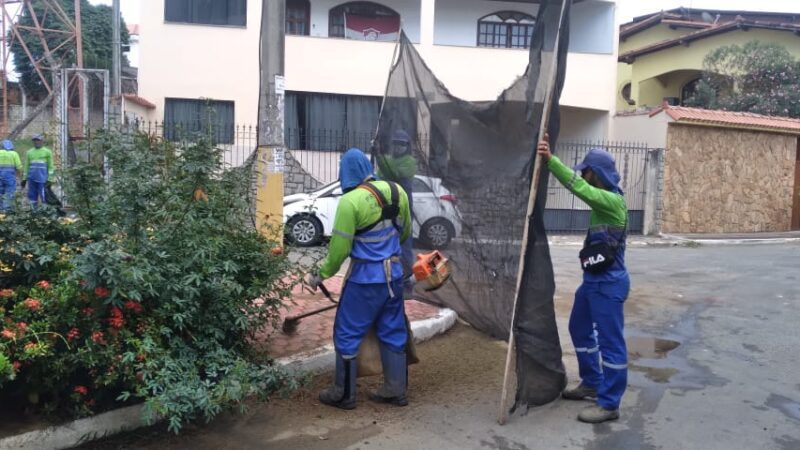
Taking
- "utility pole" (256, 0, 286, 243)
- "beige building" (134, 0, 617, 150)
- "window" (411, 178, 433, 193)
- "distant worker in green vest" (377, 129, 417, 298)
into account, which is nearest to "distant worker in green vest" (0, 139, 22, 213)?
"beige building" (134, 0, 617, 150)

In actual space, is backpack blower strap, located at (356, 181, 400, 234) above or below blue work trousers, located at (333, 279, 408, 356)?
above

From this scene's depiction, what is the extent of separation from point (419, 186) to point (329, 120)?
12.6 m

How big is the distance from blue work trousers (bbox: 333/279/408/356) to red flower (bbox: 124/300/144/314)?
49.6 inches

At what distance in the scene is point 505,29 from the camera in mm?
20922

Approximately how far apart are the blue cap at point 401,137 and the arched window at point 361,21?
1409 centimetres

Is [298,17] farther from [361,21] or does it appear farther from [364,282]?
[364,282]

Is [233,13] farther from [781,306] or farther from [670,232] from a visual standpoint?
[781,306]

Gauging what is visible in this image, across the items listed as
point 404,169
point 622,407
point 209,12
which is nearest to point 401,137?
point 404,169

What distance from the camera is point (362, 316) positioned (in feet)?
15.2

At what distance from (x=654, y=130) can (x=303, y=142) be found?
342 inches

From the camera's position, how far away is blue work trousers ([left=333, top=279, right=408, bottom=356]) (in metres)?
4.61

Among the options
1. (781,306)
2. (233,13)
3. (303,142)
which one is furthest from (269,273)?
(233,13)

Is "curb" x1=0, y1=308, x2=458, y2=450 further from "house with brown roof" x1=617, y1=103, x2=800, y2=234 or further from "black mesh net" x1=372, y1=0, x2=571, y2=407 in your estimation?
"house with brown roof" x1=617, y1=103, x2=800, y2=234

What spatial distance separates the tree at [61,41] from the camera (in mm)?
30641
